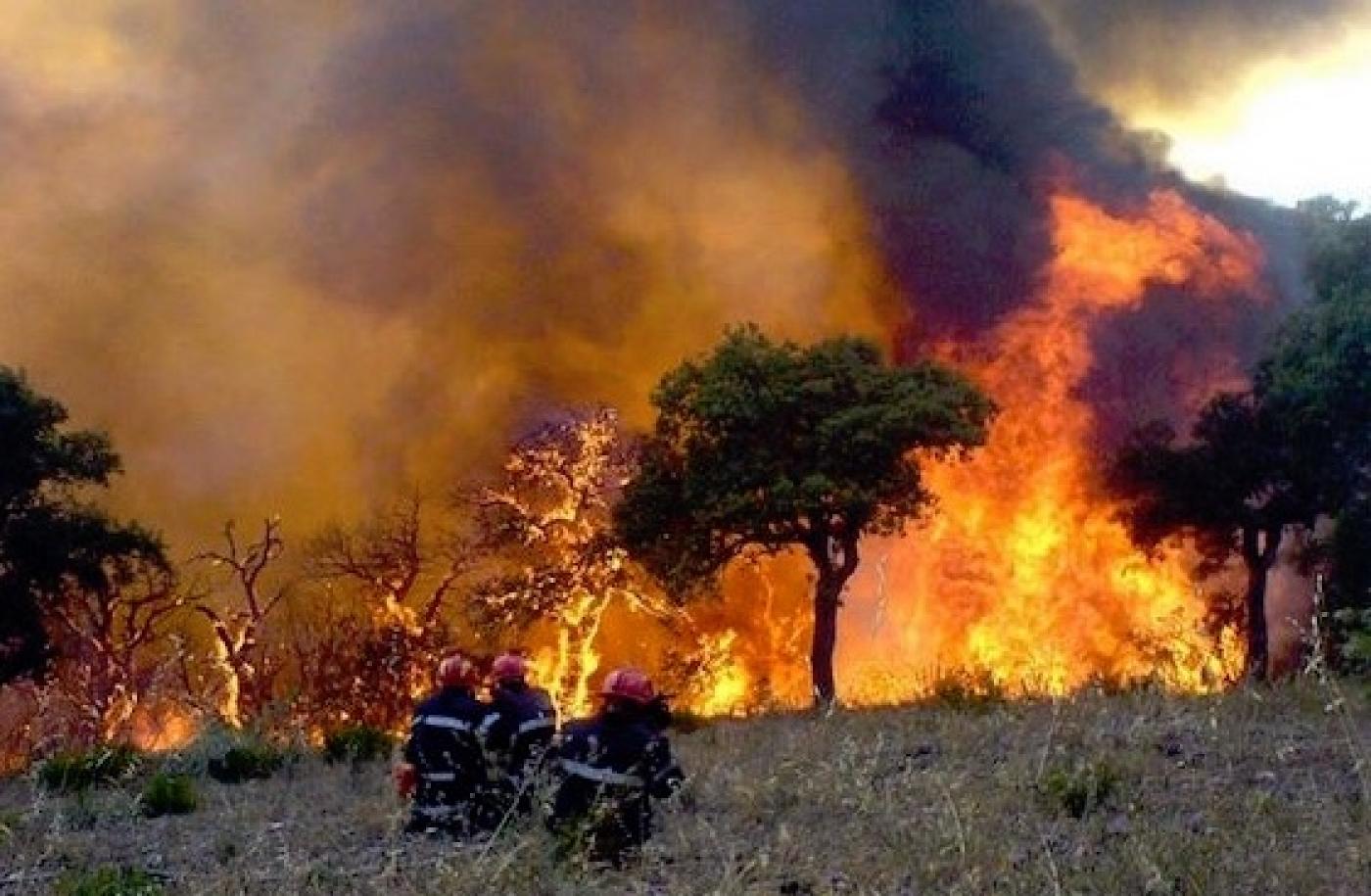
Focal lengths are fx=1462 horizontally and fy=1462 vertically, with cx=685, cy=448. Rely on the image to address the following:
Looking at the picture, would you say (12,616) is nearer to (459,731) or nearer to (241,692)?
(241,692)

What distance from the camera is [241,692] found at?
3472cm

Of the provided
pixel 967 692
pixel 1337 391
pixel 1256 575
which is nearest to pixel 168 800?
pixel 967 692

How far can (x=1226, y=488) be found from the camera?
31938mm

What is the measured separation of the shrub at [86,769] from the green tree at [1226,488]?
23720 mm

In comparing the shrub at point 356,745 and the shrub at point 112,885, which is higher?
the shrub at point 356,745

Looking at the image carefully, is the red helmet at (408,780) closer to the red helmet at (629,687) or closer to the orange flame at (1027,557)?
the red helmet at (629,687)

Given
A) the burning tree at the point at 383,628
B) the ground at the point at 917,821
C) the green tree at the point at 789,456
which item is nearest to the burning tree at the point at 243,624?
the burning tree at the point at 383,628

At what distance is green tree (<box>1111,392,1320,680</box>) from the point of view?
31844 mm

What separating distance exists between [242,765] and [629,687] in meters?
8.13

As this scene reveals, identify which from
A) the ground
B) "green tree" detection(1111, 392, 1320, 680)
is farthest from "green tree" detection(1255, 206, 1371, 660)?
the ground

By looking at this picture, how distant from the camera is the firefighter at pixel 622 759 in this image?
7844 millimetres

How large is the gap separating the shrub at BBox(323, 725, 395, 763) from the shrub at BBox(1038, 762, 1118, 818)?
9444 millimetres

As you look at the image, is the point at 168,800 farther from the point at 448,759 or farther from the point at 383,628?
the point at 383,628

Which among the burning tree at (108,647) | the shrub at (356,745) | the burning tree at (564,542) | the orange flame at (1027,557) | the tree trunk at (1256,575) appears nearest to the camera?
the shrub at (356,745)
